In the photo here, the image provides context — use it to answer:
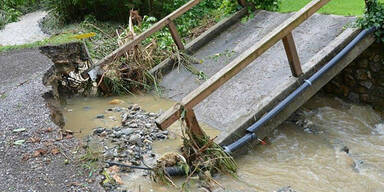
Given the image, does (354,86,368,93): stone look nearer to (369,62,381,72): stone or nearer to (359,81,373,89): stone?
(359,81,373,89): stone

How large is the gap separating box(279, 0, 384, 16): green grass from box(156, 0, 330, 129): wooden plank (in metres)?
2.07

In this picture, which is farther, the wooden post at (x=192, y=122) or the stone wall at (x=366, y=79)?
the stone wall at (x=366, y=79)

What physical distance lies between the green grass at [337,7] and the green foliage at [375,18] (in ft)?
3.30

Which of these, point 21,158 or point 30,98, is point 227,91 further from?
point 21,158

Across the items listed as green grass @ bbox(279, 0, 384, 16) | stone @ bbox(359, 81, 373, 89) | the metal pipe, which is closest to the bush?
green grass @ bbox(279, 0, 384, 16)

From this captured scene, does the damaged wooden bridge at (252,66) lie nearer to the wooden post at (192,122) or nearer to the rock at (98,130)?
the wooden post at (192,122)

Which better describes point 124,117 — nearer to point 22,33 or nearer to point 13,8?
point 22,33

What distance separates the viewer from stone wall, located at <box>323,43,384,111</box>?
5.82 meters

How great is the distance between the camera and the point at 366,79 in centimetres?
598

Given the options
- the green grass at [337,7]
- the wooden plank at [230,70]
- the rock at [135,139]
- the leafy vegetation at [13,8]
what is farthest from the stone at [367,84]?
the leafy vegetation at [13,8]

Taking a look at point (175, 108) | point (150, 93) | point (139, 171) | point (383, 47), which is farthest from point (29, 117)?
point (383, 47)

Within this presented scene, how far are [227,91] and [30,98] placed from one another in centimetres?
256

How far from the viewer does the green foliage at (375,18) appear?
5.52 meters

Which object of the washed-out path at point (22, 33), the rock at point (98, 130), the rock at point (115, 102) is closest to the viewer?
the rock at point (98, 130)
